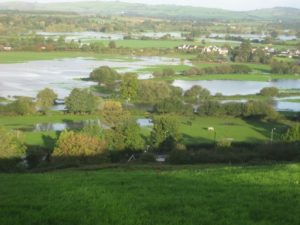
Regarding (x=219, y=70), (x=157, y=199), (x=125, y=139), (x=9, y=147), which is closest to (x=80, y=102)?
(x=125, y=139)

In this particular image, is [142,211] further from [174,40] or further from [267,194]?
[174,40]

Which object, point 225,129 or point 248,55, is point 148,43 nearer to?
point 248,55

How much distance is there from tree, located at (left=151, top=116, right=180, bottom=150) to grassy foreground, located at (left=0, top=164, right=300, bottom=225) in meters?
20.3

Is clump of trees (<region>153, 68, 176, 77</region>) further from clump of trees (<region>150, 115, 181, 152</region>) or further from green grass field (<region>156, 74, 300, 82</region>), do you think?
clump of trees (<region>150, 115, 181, 152</region>)

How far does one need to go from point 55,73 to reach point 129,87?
63.8 feet

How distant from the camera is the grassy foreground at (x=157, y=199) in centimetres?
679

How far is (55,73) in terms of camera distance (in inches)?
2749

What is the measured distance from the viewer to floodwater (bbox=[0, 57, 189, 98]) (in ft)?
184

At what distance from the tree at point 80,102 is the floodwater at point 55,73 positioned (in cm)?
826

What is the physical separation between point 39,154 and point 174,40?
95.0 metres

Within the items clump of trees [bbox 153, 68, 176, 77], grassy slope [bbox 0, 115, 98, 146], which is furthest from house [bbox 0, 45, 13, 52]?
grassy slope [bbox 0, 115, 98, 146]

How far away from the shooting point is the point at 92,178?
10.7 metres

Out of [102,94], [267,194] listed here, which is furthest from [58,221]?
[102,94]

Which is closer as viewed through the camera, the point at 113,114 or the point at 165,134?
the point at 165,134
